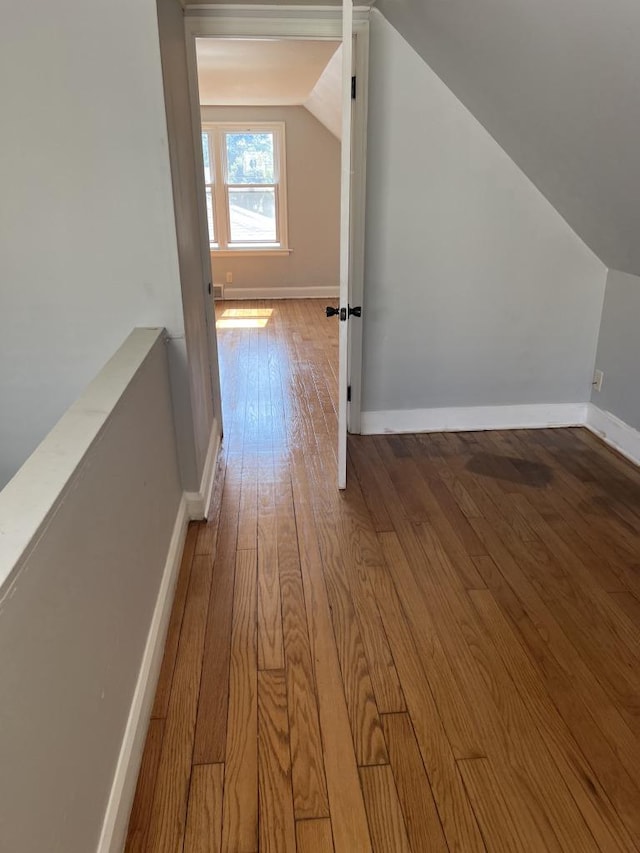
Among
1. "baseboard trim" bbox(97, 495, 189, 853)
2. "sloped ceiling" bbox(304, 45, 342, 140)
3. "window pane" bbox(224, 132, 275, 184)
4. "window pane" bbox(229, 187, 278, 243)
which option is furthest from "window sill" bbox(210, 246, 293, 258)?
"baseboard trim" bbox(97, 495, 189, 853)

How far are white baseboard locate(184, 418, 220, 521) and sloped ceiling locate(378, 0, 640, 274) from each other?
81.2 inches

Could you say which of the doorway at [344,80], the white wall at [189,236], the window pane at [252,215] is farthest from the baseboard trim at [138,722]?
the window pane at [252,215]

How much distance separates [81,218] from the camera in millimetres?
2250

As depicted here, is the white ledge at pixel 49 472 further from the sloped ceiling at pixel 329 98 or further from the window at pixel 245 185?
the window at pixel 245 185

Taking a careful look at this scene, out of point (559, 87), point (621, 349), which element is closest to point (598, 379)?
point (621, 349)

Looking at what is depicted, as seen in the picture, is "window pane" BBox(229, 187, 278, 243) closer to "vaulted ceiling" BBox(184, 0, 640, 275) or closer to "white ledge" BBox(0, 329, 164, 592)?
"vaulted ceiling" BBox(184, 0, 640, 275)

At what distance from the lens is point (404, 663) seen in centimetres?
199

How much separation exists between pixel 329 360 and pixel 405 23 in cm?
271

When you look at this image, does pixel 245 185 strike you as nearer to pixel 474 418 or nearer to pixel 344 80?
pixel 474 418

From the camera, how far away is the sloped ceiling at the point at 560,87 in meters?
1.88

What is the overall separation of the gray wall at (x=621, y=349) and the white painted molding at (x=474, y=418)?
0.74 feet

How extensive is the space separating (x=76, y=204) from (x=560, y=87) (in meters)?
1.75

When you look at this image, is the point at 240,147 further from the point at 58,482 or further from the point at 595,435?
the point at 58,482

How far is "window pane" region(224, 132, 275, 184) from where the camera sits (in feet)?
24.1
